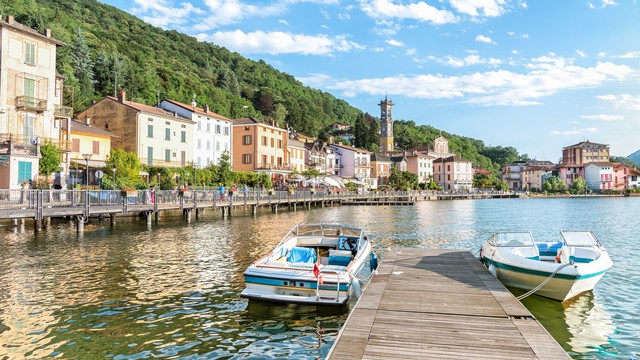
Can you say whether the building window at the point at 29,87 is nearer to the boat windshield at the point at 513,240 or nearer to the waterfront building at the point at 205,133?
the waterfront building at the point at 205,133

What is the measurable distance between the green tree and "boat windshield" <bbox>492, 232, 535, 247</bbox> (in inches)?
1406

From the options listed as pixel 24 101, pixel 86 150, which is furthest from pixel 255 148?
pixel 24 101

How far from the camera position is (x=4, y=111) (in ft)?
117

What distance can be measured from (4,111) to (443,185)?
121632 millimetres

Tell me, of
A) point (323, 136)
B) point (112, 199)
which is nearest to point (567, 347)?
point (112, 199)

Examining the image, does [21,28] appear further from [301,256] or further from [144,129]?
[301,256]

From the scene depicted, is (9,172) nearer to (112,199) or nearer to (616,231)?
(112,199)

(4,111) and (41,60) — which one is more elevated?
(41,60)

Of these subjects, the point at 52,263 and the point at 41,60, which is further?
the point at 41,60

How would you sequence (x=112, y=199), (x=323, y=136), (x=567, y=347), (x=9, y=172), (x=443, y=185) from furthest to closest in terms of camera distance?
(x=443, y=185), (x=323, y=136), (x=9, y=172), (x=112, y=199), (x=567, y=347)

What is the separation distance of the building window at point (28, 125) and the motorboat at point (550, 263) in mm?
37880

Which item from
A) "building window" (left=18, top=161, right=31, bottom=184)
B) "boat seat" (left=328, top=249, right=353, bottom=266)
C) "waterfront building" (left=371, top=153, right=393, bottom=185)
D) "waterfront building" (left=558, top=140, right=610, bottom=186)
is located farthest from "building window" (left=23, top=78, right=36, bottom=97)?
"waterfront building" (left=558, top=140, right=610, bottom=186)

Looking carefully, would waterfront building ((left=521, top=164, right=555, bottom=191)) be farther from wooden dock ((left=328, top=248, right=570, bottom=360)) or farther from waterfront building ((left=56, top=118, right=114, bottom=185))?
wooden dock ((left=328, top=248, right=570, bottom=360))

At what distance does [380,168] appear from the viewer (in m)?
121
